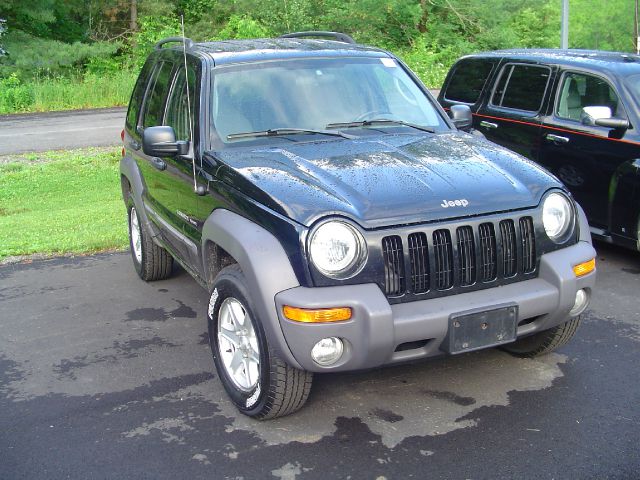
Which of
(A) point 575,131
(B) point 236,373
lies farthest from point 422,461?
(A) point 575,131

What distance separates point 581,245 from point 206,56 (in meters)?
2.71

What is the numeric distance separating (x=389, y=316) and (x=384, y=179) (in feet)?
2.72

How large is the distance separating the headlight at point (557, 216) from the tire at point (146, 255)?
138 inches

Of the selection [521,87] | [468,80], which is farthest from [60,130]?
[521,87]

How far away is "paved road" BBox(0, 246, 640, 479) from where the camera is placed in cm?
393

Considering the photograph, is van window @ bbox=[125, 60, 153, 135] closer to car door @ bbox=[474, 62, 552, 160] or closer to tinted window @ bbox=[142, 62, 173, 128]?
tinted window @ bbox=[142, 62, 173, 128]

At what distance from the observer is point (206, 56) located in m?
5.52

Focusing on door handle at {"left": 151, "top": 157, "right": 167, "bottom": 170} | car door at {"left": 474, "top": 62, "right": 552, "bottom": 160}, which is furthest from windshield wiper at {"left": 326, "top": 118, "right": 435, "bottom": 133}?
car door at {"left": 474, "top": 62, "right": 552, "bottom": 160}

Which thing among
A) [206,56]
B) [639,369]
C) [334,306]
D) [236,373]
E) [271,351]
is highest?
[206,56]

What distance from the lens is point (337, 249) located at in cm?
396

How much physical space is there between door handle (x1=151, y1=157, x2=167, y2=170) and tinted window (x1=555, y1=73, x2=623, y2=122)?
3817mm

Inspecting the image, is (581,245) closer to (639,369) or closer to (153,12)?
(639,369)

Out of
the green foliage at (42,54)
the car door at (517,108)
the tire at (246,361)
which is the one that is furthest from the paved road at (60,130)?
the tire at (246,361)

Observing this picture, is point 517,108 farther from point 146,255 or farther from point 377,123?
point 146,255
